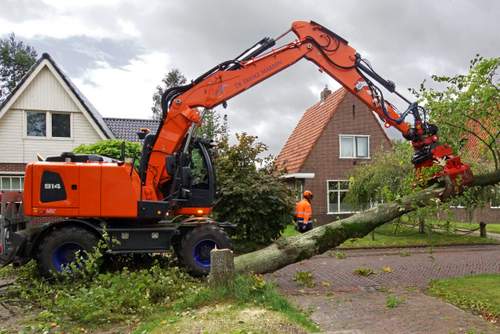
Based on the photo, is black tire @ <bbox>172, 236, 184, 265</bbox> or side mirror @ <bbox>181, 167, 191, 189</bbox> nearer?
black tire @ <bbox>172, 236, 184, 265</bbox>

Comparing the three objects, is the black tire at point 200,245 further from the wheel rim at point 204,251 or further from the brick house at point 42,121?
the brick house at point 42,121

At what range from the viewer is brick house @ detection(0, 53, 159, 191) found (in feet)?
66.3

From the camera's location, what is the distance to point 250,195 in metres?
14.1

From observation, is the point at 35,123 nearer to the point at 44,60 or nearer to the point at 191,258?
the point at 44,60

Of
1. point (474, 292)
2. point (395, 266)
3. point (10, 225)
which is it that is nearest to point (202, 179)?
point (10, 225)

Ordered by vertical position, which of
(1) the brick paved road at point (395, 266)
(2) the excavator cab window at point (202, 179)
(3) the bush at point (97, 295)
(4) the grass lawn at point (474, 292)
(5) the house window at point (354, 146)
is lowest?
(1) the brick paved road at point (395, 266)

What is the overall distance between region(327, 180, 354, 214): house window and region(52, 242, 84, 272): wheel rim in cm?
1652

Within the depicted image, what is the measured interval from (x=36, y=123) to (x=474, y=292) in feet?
58.2

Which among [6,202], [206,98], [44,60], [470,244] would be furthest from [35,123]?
[470,244]

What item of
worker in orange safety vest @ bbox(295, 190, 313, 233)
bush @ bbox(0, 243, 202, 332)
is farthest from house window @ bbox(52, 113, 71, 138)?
bush @ bbox(0, 243, 202, 332)

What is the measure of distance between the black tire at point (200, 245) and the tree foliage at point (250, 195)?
14.7 feet

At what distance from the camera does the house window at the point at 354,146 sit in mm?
24641

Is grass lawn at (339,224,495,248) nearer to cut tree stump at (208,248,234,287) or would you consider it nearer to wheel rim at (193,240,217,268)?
wheel rim at (193,240,217,268)

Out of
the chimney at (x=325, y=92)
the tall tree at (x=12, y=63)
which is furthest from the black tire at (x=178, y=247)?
the tall tree at (x=12, y=63)
